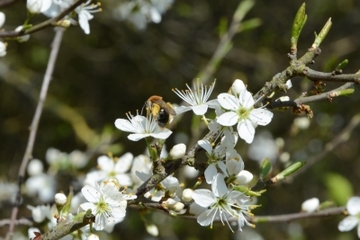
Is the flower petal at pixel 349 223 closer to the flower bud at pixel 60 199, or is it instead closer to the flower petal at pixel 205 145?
the flower petal at pixel 205 145

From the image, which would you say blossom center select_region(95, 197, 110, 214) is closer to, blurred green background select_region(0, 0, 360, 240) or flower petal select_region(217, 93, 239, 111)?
flower petal select_region(217, 93, 239, 111)

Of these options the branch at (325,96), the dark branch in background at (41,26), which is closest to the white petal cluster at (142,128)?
the branch at (325,96)

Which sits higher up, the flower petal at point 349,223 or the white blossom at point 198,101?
the white blossom at point 198,101

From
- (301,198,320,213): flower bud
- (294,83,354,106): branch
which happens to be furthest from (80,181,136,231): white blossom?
(301,198,320,213): flower bud

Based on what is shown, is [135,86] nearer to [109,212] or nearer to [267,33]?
[267,33]

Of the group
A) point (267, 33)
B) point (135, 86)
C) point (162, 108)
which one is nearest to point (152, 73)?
point (135, 86)

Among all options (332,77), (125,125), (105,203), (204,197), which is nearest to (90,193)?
(105,203)

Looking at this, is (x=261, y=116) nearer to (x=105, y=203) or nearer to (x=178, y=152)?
(x=178, y=152)

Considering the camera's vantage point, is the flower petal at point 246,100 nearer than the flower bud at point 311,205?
Yes
